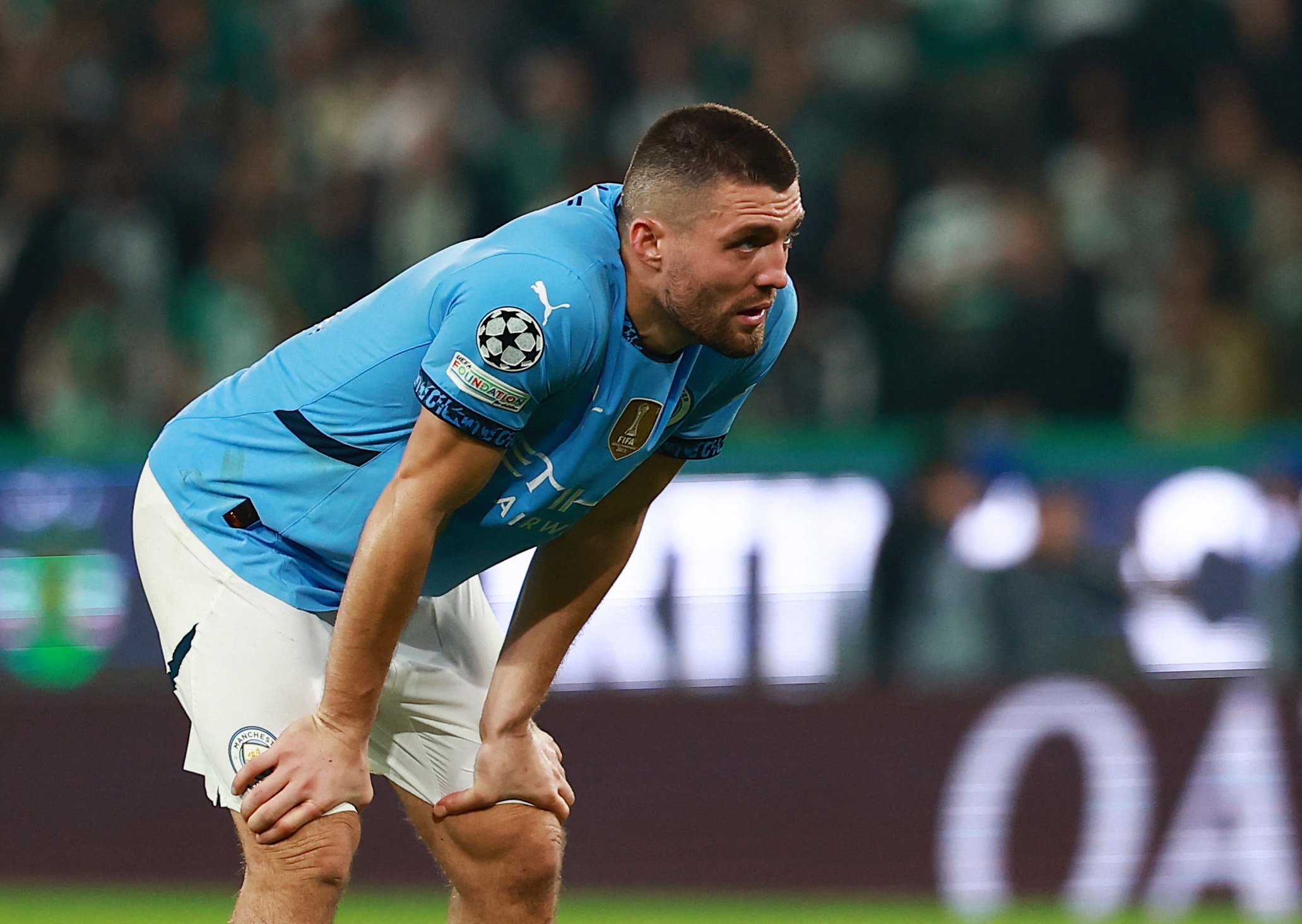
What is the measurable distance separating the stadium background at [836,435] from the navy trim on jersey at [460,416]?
16.3 ft

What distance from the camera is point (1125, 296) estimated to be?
32.7ft

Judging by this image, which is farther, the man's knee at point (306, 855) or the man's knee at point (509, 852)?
the man's knee at point (509, 852)

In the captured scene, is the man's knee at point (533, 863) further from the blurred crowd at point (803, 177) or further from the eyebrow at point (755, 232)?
the blurred crowd at point (803, 177)

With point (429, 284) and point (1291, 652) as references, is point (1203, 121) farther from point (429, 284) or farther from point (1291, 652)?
point (429, 284)

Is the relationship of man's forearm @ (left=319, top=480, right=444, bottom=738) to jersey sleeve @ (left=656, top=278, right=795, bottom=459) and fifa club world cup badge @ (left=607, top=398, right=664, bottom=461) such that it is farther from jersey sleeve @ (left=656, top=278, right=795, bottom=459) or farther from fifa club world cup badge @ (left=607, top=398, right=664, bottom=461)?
jersey sleeve @ (left=656, top=278, right=795, bottom=459)

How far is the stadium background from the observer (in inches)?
342

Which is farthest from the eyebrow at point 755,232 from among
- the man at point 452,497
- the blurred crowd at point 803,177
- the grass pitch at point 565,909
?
the blurred crowd at point 803,177

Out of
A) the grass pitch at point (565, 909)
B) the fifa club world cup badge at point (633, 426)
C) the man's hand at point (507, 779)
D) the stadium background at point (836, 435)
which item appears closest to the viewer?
the fifa club world cup badge at point (633, 426)

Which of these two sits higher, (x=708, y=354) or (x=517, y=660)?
(x=708, y=354)

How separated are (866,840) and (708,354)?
5.10 metres

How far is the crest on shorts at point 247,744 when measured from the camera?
407 centimetres

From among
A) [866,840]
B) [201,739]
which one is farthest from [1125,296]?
[201,739]

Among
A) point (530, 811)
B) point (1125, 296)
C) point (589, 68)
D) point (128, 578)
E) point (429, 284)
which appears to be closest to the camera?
point (429, 284)

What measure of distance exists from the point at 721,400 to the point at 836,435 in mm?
4706
